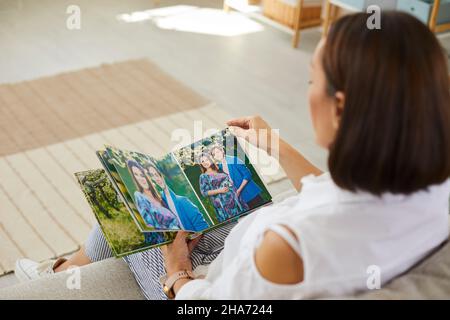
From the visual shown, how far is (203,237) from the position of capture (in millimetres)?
1387

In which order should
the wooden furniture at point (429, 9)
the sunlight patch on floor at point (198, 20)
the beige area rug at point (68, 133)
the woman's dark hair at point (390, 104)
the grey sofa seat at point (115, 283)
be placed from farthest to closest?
the sunlight patch on floor at point (198, 20) < the wooden furniture at point (429, 9) < the beige area rug at point (68, 133) < the grey sofa seat at point (115, 283) < the woman's dark hair at point (390, 104)

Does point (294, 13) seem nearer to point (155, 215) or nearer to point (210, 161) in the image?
point (210, 161)

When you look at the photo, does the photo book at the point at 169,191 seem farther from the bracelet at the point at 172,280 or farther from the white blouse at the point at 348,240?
the white blouse at the point at 348,240

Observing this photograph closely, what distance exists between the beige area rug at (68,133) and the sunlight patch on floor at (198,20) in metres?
0.66

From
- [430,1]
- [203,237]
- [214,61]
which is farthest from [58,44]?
[203,237]

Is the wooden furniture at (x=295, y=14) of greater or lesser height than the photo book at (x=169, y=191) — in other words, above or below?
below

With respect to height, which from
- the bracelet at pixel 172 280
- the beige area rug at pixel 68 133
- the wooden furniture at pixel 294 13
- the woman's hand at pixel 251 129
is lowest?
the beige area rug at pixel 68 133

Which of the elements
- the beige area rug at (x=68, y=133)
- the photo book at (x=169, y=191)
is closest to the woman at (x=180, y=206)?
the photo book at (x=169, y=191)

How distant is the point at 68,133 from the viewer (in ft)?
8.97

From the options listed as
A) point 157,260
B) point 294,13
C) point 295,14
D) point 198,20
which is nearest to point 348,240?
point 157,260

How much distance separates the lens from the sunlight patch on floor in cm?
396

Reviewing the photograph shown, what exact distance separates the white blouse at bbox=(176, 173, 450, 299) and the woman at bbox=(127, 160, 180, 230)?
0.27 meters

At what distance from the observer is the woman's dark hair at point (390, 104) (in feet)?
2.56

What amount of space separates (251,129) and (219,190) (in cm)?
17
